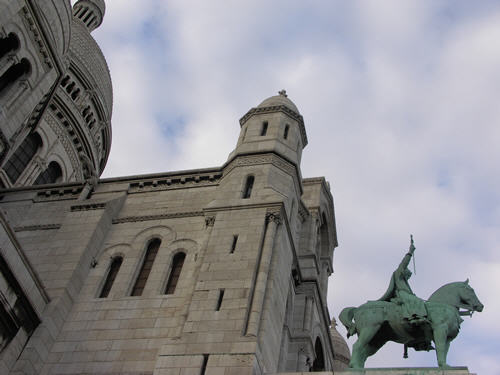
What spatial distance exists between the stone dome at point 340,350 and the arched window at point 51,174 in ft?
59.4

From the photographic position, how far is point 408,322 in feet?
62.0

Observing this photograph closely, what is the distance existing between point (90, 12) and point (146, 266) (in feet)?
137

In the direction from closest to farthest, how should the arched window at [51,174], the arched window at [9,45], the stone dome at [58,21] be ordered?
the arched window at [9,45] < the stone dome at [58,21] < the arched window at [51,174]

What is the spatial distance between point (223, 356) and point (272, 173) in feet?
28.3

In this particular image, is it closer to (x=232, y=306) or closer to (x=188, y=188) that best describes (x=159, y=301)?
(x=232, y=306)

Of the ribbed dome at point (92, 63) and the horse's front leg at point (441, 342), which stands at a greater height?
the ribbed dome at point (92, 63)

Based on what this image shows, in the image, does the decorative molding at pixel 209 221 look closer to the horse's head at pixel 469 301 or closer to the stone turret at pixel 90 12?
the horse's head at pixel 469 301

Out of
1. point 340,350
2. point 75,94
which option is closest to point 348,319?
point 340,350

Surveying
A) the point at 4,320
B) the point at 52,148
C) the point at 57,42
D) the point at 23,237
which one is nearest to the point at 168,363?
the point at 4,320

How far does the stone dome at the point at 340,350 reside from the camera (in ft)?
121

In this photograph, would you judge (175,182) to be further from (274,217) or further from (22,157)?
(22,157)

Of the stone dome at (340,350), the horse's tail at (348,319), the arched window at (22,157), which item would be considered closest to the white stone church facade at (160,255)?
the horse's tail at (348,319)

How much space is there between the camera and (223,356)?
18359mm

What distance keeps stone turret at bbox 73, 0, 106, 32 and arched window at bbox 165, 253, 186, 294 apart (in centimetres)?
4075
